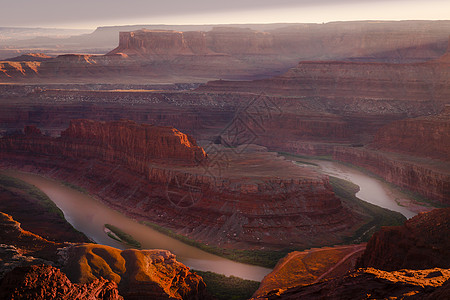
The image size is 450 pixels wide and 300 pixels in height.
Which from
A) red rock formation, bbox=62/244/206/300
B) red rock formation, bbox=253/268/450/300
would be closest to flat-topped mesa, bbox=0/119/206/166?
red rock formation, bbox=62/244/206/300

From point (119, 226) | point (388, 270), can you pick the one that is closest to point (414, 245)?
point (388, 270)

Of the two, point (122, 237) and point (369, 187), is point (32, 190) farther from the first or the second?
point (369, 187)

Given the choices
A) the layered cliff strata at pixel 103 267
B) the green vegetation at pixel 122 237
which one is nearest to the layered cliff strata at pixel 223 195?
the green vegetation at pixel 122 237

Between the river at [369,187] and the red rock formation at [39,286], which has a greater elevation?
the red rock formation at [39,286]

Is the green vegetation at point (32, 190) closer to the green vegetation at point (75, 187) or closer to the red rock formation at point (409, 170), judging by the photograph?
the green vegetation at point (75, 187)

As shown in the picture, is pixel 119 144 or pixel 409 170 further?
pixel 409 170

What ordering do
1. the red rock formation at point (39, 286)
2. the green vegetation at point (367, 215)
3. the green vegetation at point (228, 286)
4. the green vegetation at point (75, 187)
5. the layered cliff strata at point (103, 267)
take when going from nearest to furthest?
the red rock formation at point (39, 286) < the layered cliff strata at point (103, 267) < the green vegetation at point (228, 286) < the green vegetation at point (367, 215) < the green vegetation at point (75, 187)
